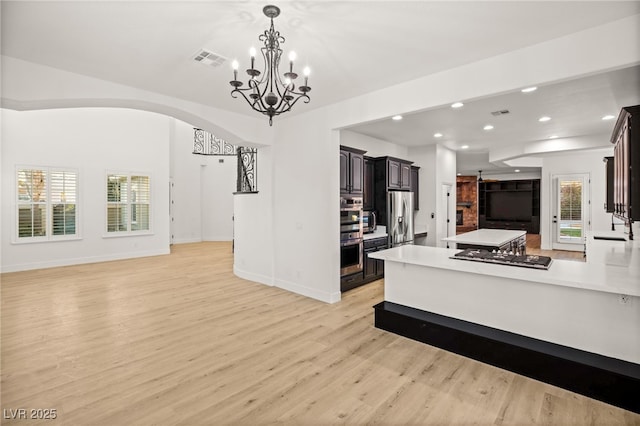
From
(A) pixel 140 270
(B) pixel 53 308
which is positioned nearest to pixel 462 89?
(B) pixel 53 308

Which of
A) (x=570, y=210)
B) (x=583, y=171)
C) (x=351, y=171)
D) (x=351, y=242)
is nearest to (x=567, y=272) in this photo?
(x=351, y=242)

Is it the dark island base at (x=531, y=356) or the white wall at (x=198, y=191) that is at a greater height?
the white wall at (x=198, y=191)

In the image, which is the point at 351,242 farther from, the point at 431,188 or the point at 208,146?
the point at 208,146

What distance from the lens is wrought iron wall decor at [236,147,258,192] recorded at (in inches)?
243

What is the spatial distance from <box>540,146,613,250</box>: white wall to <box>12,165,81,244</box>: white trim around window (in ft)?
43.5

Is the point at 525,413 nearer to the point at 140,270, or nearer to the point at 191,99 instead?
the point at 191,99

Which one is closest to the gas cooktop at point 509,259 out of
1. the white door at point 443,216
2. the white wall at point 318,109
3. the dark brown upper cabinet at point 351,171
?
the white wall at point 318,109

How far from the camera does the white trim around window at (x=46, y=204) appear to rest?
22.2 feet

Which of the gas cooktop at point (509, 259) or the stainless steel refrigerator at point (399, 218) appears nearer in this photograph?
the gas cooktop at point (509, 259)

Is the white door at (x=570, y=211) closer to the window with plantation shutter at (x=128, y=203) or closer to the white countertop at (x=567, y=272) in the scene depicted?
the white countertop at (x=567, y=272)

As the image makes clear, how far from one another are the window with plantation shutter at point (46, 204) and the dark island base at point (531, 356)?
7959 mm

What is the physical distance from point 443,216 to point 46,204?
972 cm

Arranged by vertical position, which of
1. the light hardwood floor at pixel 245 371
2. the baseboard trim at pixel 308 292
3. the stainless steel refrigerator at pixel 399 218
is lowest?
Answer: the light hardwood floor at pixel 245 371

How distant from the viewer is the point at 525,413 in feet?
7.12
